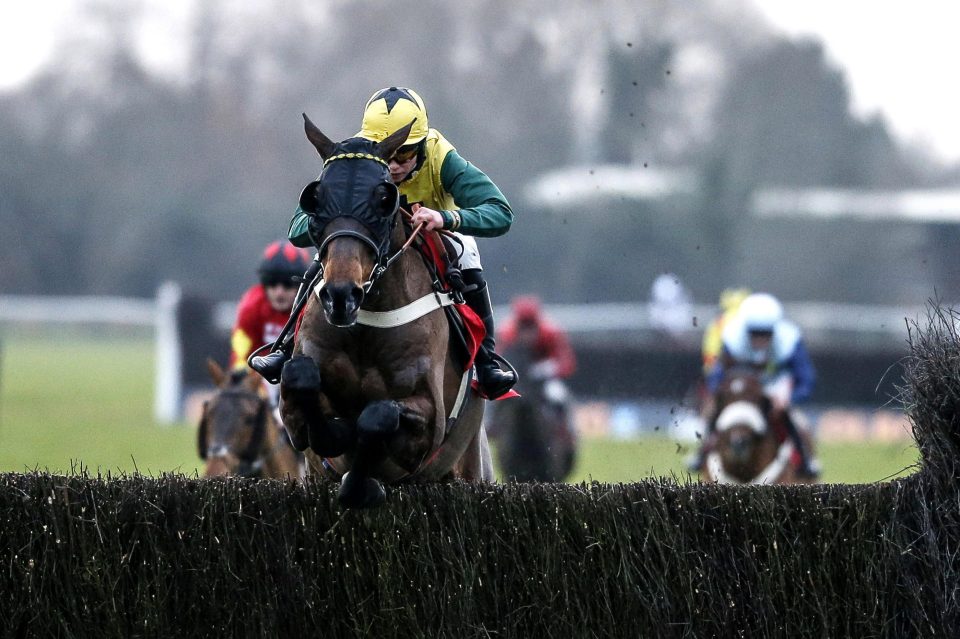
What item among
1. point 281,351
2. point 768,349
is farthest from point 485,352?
point 768,349

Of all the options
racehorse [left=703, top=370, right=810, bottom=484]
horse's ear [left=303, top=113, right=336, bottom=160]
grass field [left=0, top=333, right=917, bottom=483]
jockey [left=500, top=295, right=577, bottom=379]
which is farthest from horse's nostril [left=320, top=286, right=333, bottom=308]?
jockey [left=500, top=295, right=577, bottom=379]

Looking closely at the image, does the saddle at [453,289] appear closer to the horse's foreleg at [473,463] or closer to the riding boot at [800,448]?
the horse's foreleg at [473,463]

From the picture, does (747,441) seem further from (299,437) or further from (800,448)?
(299,437)

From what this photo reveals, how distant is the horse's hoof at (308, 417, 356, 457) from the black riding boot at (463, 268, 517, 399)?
762 millimetres

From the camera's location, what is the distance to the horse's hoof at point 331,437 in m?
4.73

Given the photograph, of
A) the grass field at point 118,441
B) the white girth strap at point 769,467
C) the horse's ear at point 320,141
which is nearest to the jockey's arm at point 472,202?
the horse's ear at point 320,141

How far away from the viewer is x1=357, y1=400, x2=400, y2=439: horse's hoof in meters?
4.59

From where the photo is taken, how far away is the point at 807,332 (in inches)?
980

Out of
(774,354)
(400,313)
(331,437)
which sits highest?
(774,354)

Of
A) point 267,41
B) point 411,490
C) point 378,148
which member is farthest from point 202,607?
point 267,41

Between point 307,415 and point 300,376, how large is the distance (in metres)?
0.16

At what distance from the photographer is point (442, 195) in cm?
539

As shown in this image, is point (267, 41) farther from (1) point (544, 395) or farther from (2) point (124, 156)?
(1) point (544, 395)

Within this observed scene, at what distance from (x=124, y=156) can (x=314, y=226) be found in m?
35.3
